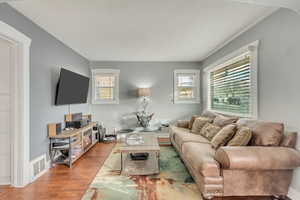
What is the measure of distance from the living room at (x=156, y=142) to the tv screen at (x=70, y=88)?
26 millimetres

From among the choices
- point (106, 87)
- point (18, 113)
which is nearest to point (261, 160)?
point (18, 113)

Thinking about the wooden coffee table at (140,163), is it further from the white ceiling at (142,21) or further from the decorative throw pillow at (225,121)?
the white ceiling at (142,21)

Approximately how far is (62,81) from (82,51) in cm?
130

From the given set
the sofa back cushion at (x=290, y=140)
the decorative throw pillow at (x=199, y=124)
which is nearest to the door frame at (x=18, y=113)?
the decorative throw pillow at (x=199, y=124)

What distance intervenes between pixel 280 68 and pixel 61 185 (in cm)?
349

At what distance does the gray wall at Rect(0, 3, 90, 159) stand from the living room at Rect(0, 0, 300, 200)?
2 centimetres

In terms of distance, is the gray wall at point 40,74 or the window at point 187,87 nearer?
the gray wall at point 40,74

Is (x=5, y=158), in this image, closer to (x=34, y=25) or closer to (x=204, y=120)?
(x=34, y=25)

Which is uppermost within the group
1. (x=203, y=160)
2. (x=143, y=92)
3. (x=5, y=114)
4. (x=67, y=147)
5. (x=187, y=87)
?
(x=187, y=87)

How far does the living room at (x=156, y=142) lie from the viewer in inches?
75.4

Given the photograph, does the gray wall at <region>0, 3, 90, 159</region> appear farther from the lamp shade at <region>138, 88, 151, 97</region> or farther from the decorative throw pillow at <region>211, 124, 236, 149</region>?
the decorative throw pillow at <region>211, 124, 236, 149</region>

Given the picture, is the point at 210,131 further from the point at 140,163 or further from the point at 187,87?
the point at 187,87

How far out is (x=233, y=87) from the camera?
338 cm

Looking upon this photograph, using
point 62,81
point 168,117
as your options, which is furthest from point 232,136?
point 62,81
